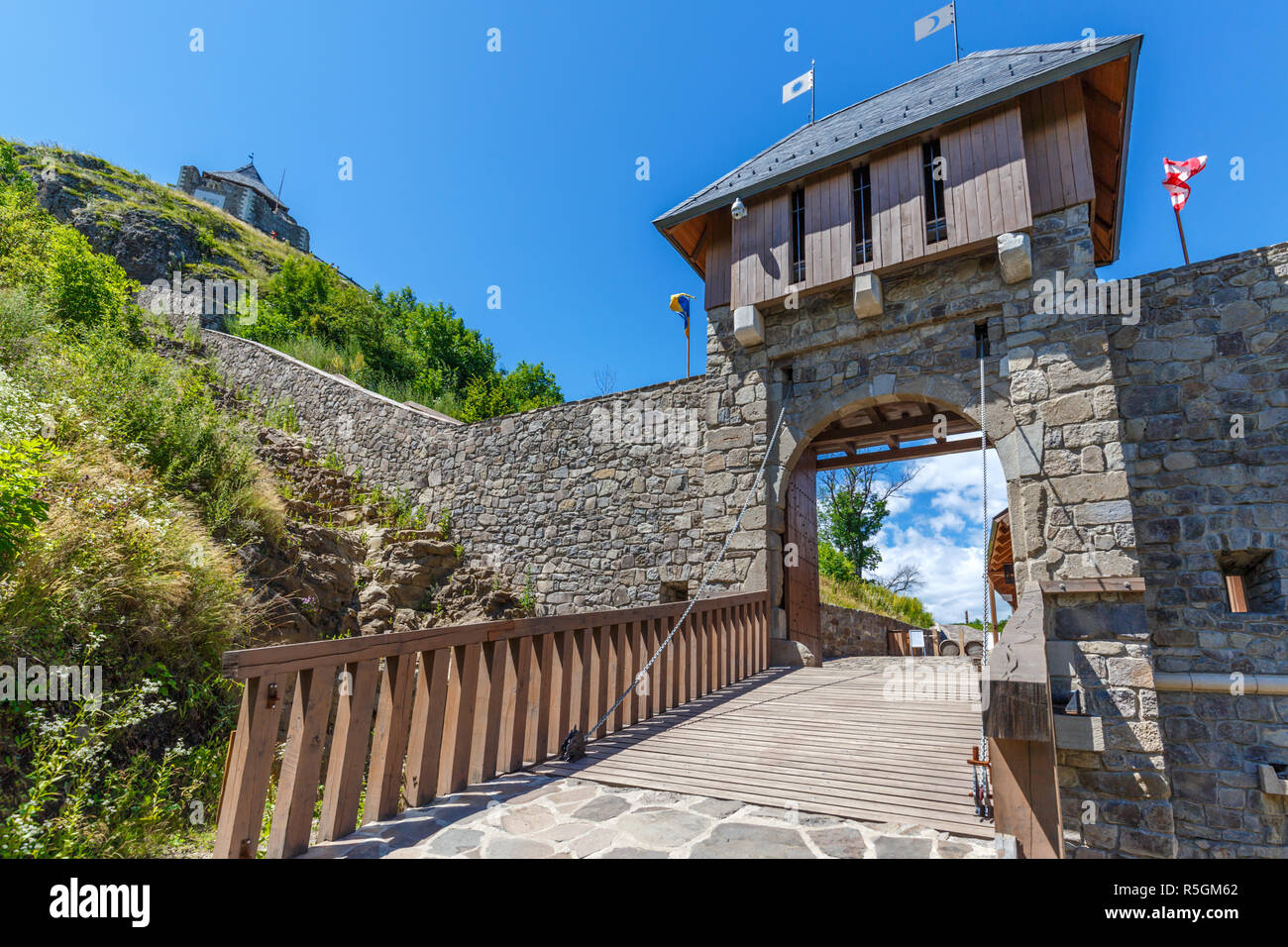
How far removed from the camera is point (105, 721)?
11.2 feet

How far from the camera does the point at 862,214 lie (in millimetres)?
6754

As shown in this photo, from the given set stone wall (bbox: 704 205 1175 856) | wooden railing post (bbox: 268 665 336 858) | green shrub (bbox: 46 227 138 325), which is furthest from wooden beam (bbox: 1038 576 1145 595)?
green shrub (bbox: 46 227 138 325)

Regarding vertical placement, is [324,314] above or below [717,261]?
above

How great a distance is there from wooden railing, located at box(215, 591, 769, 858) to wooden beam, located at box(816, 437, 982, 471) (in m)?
4.58

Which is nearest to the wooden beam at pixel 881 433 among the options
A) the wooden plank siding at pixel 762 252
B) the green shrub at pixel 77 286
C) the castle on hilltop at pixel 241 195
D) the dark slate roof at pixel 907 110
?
the wooden plank siding at pixel 762 252

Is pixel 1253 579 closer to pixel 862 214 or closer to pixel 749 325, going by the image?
pixel 862 214

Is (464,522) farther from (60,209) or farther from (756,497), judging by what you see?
(60,209)

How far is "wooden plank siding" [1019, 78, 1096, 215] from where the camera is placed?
5559mm

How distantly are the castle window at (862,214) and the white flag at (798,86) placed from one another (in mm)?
2189

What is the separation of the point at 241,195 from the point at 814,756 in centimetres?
4676

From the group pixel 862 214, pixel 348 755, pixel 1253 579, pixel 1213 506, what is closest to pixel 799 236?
pixel 862 214
